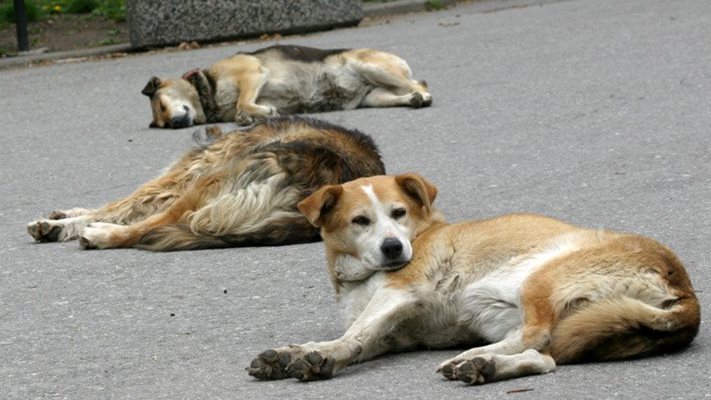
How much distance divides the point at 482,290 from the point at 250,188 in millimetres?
2727

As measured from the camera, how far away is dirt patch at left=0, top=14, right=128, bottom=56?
59.2ft

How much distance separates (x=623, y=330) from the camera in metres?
5.28

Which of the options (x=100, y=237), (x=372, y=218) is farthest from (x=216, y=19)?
(x=372, y=218)

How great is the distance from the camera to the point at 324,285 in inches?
286

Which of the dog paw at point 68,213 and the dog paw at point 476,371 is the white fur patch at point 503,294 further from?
the dog paw at point 68,213

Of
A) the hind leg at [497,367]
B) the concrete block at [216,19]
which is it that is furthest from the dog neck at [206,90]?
the hind leg at [497,367]

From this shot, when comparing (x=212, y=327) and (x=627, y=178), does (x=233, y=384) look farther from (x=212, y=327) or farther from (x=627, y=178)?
(x=627, y=178)

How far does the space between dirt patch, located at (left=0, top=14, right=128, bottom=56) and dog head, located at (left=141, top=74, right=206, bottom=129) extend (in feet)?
16.1

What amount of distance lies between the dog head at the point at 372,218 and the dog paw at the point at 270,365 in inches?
28.7

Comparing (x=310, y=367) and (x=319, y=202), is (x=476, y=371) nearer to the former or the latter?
(x=310, y=367)

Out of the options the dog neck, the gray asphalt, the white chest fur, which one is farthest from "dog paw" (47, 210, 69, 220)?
the dog neck

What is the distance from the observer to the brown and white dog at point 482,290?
5.30 m

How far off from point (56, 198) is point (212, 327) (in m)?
3.83

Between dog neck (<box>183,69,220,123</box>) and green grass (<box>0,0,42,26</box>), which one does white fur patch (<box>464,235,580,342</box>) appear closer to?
dog neck (<box>183,69,220,123</box>)
